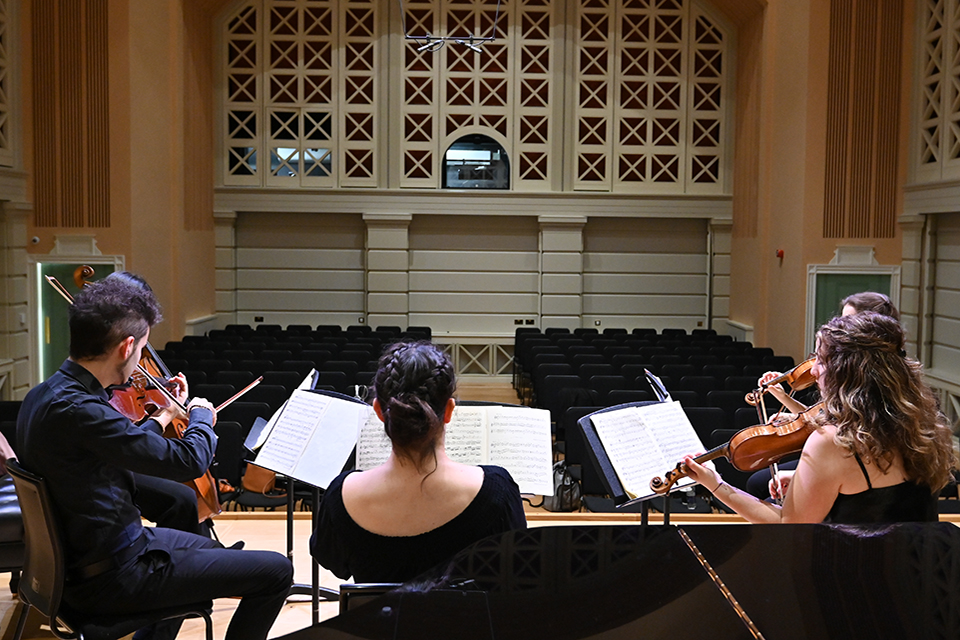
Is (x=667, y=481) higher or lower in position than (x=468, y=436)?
lower

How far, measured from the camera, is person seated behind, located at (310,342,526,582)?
2.38 meters

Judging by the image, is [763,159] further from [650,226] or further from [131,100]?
[131,100]

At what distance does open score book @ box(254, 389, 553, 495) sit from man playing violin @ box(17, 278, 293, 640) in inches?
16.8

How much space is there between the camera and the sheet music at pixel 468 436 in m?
2.98

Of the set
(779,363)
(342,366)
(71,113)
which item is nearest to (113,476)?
(342,366)

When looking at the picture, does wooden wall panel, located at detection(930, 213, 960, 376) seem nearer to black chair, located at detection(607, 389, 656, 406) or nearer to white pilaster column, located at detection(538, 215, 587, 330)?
black chair, located at detection(607, 389, 656, 406)

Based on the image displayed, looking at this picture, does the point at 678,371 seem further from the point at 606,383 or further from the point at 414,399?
the point at 414,399

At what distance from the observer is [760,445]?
10.2ft

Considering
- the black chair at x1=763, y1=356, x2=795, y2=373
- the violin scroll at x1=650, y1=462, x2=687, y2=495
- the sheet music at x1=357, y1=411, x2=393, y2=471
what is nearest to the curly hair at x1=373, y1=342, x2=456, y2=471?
the sheet music at x1=357, y1=411, x2=393, y2=471

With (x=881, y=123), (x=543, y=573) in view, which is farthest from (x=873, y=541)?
(x=881, y=123)

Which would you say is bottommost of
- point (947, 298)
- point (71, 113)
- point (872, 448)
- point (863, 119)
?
point (872, 448)

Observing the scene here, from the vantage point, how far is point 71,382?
8.86 ft

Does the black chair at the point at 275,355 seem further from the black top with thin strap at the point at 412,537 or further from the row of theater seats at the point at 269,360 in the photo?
the black top with thin strap at the point at 412,537

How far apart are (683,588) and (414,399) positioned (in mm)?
864
